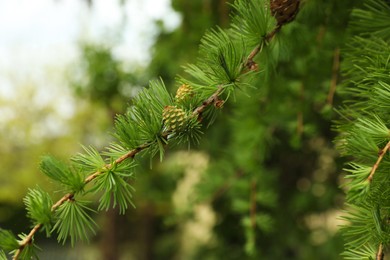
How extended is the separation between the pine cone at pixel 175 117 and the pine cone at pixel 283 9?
0.24 m

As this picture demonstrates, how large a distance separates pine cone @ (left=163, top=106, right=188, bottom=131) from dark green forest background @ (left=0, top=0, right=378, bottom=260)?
0.09 m

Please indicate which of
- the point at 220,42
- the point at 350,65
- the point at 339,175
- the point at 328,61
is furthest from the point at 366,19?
the point at 339,175

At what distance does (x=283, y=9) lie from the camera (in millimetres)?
741

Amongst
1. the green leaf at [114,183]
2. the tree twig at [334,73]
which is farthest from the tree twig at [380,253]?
the tree twig at [334,73]

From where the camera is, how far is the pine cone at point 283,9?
0.74m

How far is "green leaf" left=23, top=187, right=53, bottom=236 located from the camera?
593 mm

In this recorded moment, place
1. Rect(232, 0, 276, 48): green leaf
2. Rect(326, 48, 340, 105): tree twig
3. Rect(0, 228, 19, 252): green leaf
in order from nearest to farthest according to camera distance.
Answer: Rect(0, 228, 19, 252): green leaf → Rect(232, 0, 276, 48): green leaf → Rect(326, 48, 340, 105): tree twig

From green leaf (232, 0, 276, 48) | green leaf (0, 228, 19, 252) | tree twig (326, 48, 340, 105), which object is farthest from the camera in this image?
tree twig (326, 48, 340, 105)

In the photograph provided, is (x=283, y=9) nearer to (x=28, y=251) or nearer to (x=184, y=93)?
(x=184, y=93)

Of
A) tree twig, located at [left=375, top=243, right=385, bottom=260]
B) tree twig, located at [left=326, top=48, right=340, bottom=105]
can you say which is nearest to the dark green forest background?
tree twig, located at [left=326, top=48, right=340, bottom=105]

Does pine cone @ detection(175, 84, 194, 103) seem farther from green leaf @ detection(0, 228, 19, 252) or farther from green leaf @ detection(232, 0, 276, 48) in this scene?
green leaf @ detection(0, 228, 19, 252)

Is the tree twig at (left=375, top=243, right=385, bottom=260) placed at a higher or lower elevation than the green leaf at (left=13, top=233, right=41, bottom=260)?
lower

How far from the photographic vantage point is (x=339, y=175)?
8.88 ft

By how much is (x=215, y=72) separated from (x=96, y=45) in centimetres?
252
